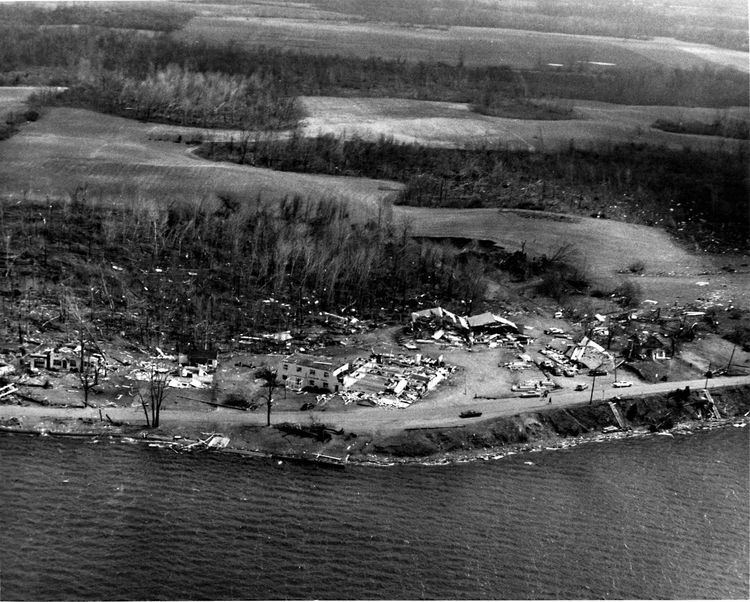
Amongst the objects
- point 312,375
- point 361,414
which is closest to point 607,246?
point 312,375

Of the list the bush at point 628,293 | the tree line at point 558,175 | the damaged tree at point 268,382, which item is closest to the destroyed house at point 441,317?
the damaged tree at point 268,382

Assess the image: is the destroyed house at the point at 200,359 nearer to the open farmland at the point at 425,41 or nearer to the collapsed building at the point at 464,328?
the collapsed building at the point at 464,328

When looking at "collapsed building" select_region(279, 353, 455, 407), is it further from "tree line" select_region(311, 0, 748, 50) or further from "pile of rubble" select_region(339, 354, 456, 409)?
"tree line" select_region(311, 0, 748, 50)

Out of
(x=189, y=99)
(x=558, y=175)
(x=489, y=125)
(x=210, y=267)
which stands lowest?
(x=210, y=267)

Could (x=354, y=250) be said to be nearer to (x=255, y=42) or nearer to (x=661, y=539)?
(x=661, y=539)

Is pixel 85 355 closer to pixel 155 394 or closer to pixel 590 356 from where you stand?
pixel 155 394

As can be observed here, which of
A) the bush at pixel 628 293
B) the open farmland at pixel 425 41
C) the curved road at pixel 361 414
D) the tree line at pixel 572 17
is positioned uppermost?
the tree line at pixel 572 17
